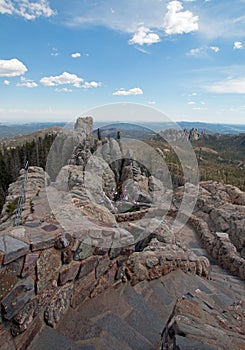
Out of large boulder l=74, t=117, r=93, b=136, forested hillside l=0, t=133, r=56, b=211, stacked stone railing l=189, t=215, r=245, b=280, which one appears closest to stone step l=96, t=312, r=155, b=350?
stacked stone railing l=189, t=215, r=245, b=280

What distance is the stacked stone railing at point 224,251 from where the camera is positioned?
8.22m

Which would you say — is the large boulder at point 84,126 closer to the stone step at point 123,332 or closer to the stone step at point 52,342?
the stone step at point 123,332

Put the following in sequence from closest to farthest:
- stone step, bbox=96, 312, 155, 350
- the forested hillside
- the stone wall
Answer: the stone wall
stone step, bbox=96, 312, 155, 350
the forested hillside

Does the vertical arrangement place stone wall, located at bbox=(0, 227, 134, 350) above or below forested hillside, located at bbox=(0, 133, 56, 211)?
above

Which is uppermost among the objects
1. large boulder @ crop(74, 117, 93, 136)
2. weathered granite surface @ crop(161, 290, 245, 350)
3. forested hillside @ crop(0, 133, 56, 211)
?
large boulder @ crop(74, 117, 93, 136)

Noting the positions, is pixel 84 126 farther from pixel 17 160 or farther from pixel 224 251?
pixel 224 251

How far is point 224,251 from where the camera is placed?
9.08 metres

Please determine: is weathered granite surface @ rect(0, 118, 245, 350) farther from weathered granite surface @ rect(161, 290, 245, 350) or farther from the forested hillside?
the forested hillside

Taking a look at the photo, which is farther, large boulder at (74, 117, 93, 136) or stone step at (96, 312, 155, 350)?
large boulder at (74, 117, 93, 136)

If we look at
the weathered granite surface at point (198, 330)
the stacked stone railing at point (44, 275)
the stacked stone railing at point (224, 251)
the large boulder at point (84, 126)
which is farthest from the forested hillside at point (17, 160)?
the weathered granite surface at point (198, 330)

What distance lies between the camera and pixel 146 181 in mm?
29250

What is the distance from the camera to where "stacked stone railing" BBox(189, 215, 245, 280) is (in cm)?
822

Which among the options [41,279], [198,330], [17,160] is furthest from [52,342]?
[17,160]

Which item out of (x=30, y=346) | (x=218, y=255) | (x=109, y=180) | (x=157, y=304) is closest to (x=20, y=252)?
(x=30, y=346)
